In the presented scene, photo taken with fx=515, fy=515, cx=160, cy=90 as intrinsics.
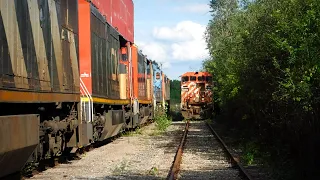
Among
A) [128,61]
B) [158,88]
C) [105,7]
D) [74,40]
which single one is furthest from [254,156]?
[158,88]

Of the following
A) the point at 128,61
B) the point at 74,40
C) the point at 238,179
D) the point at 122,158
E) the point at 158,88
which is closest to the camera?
the point at 238,179

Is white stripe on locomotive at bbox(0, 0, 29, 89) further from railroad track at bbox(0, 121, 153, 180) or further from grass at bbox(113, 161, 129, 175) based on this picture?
grass at bbox(113, 161, 129, 175)

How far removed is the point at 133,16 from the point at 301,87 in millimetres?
25715

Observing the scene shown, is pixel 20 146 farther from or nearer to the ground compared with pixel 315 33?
nearer to the ground

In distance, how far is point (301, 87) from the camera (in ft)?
32.9

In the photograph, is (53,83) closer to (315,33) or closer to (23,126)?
(23,126)

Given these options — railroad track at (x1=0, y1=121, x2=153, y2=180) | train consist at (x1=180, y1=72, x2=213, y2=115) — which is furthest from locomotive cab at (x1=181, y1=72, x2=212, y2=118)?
railroad track at (x1=0, y1=121, x2=153, y2=180)

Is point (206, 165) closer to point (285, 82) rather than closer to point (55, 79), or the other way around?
point (285, 82)

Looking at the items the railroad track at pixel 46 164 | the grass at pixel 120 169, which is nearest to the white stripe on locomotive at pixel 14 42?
the railroad track at pixel 46 164

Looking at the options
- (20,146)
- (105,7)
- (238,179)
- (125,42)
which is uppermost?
(105,7)

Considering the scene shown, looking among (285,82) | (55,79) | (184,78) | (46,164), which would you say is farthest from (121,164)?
(184,78)

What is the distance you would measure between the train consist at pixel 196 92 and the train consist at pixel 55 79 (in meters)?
18.2

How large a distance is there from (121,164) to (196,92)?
26409 millimetres

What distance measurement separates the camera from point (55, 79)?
9.96 metres
